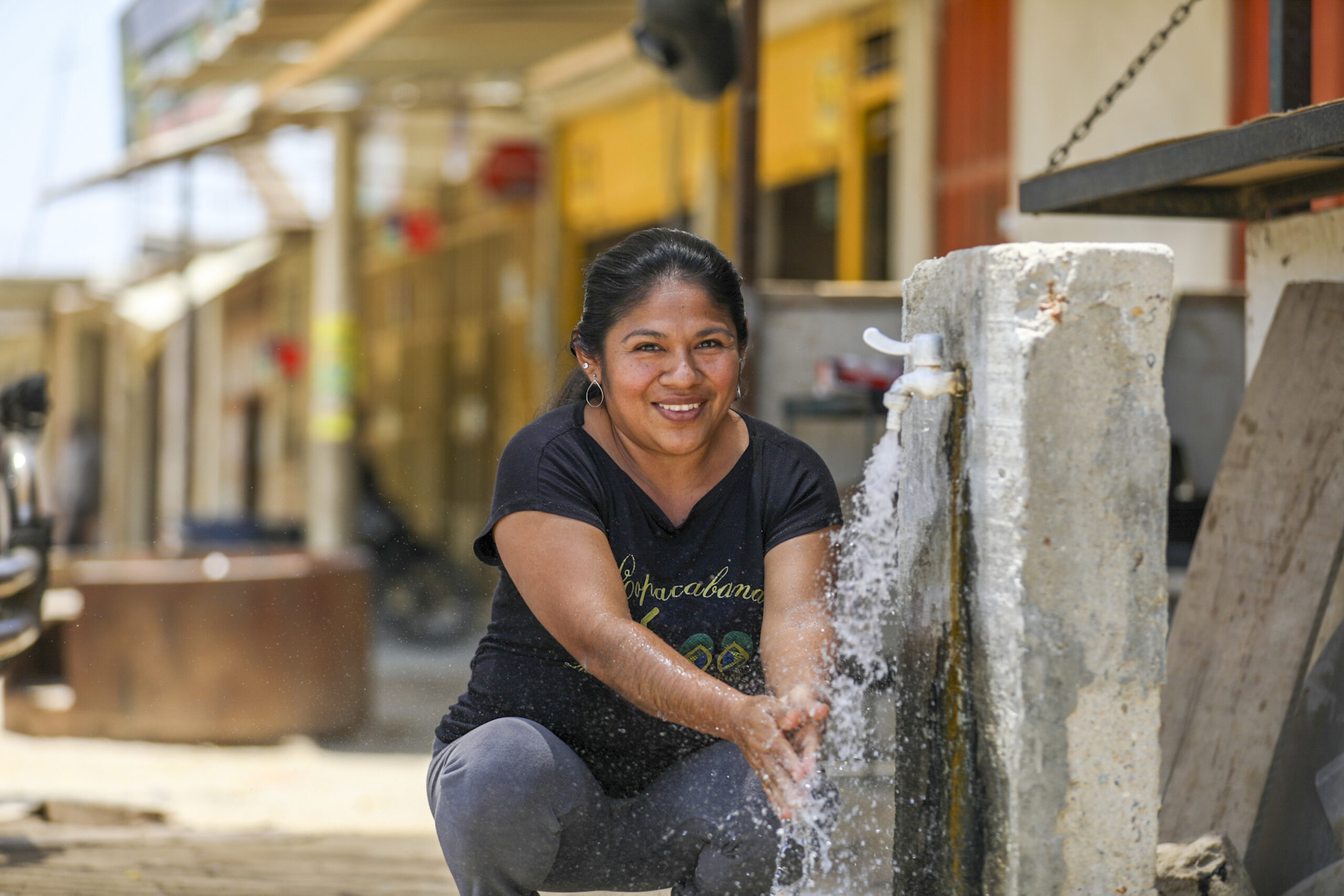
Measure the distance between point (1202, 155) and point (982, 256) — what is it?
3.52 ft

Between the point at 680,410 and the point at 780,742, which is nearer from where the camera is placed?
the point at 780,742

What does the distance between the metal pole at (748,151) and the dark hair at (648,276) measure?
266 centimetres

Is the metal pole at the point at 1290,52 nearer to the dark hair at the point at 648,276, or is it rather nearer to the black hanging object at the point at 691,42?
the dark hair at the point at 648,276

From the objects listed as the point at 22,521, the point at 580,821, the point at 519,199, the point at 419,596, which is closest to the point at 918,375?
the point at 580,821

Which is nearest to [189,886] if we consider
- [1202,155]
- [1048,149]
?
[1202,155]

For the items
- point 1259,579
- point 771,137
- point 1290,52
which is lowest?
point 1259,579

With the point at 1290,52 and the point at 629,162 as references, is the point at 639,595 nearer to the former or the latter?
the point at 1290,52

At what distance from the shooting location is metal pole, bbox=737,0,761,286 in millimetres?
5059

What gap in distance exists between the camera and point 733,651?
2377mm

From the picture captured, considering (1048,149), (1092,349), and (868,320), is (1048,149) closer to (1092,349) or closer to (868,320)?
(868,320)

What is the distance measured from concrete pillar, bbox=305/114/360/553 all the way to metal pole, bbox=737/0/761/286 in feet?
18.3

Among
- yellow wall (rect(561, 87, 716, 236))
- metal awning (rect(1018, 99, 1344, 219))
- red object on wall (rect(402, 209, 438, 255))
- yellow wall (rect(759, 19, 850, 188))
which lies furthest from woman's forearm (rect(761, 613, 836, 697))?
red object on wall (rect(402, 209, 438, 255))

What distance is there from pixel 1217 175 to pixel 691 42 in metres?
2.91

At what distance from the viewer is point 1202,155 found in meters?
2.92
